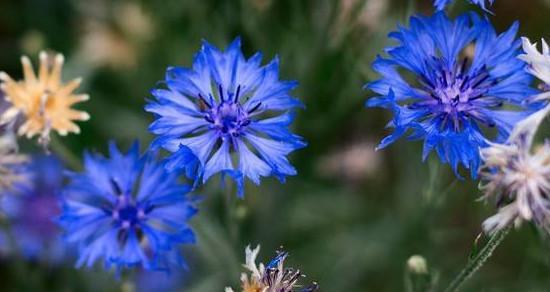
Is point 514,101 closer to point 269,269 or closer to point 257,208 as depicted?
point 269,269

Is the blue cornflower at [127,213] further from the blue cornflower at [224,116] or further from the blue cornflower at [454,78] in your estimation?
the blue cornflower at [454,78]

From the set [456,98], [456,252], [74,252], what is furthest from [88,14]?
[456,98]

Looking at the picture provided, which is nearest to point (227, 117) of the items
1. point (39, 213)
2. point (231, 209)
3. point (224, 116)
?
point (224, 116)

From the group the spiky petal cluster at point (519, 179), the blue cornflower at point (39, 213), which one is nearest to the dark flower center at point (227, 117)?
the spiky petal cluster at point (519, 179)

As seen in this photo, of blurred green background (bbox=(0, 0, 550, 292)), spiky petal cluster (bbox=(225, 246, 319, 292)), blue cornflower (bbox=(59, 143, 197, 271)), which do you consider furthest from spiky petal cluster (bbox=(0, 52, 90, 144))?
spiky petal cluster (bbox=(225, 246, 319, 292))

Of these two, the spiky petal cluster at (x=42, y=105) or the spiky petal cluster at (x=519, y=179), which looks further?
the spiky petal cluster at (x=42, y=105)

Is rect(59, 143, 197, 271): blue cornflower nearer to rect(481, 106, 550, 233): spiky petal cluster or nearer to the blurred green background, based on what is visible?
the blurred green background
